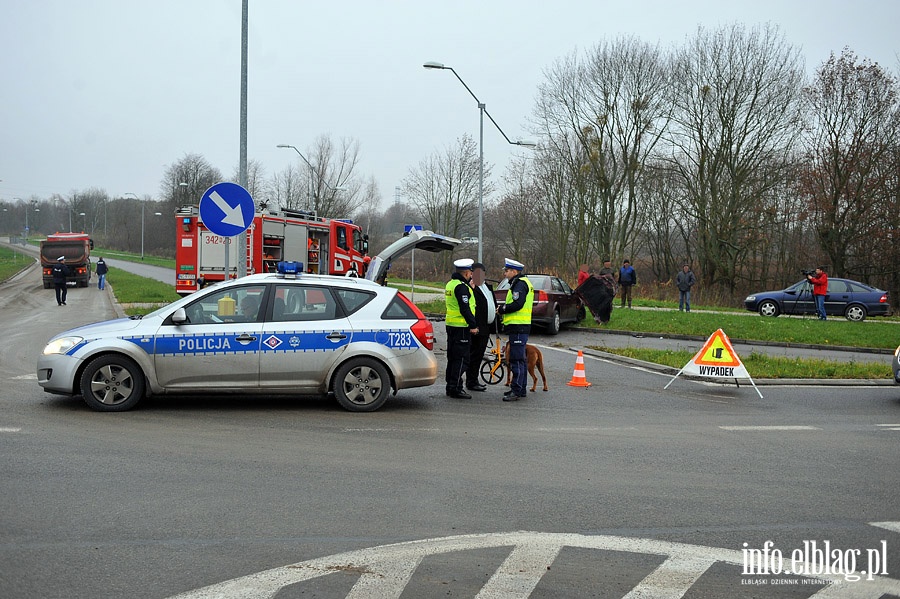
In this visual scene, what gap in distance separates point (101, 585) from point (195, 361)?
16.2ft

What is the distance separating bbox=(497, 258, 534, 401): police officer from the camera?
10.7 meters

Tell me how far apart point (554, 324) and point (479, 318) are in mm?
9856

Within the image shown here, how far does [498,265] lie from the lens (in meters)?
56.9

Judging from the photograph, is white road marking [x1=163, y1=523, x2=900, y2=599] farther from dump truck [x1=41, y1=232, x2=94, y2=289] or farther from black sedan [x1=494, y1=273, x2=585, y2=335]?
dump truck [x1=41, y1=232, x2=94, y2=289]

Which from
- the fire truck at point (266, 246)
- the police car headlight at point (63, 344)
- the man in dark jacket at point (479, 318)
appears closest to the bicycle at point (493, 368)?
the man in dark jacket at point (479, 318)

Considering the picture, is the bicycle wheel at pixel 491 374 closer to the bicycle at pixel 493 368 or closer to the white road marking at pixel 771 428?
the bicycle at pixel 493 368

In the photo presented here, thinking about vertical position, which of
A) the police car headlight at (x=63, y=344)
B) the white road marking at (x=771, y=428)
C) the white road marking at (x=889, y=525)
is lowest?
the white road marking at (x=771, y=428)

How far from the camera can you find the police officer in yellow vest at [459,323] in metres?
10.6

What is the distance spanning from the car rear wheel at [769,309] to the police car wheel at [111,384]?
84.8 ft

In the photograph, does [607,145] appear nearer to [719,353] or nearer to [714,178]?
[714,178]

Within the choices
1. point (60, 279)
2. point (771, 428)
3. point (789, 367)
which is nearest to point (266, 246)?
point (60, 279)

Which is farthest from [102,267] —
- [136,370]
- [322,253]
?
[136,370]

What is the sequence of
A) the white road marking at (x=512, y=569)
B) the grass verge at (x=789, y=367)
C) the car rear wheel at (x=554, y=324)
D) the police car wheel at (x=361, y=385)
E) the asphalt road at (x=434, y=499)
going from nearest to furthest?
1. the white road marking at (x=512, y=569)
2. the asphalt road at (x=434, y=499)
3. the police car wheel at (x=361, y=385)
4. the grass verge at (x=789, y=367)
5. the car rear wheel at (x=554, y=324)

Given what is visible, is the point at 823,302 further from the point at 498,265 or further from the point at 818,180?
the point at 498,265
